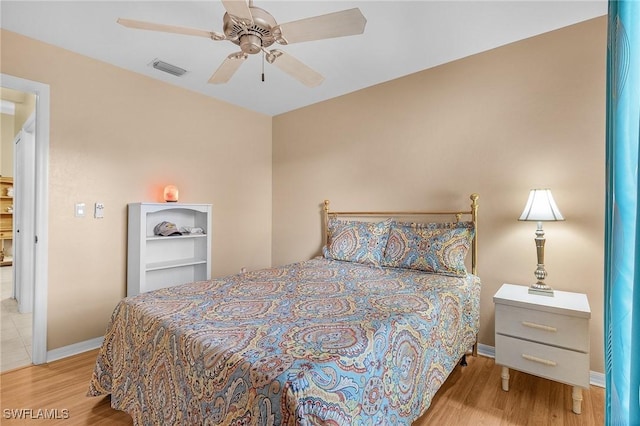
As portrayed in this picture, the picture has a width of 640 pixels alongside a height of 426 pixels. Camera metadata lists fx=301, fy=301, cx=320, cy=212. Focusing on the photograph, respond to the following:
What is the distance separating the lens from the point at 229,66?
201 centimetres

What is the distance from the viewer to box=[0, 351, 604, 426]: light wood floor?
5.85ft

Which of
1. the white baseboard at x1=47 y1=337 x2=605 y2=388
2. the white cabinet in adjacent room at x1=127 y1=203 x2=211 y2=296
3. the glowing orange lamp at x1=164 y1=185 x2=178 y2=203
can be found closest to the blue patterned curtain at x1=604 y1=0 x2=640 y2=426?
the white baseboard at x1=47 y1=337 x2=605 y2=388

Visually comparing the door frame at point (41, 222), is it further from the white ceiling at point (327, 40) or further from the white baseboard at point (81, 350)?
the white ceiling at point (327, 40)

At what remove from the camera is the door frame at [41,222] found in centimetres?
246

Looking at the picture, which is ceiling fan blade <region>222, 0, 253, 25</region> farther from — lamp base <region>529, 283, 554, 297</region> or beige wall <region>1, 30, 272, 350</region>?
lamp base <region>529, 283, 554, 297</region>

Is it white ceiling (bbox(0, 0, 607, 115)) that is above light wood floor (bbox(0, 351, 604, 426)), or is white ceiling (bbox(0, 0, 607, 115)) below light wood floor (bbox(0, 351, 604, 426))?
above

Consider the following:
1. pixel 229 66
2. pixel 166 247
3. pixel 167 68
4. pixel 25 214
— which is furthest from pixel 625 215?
pixel 25 214

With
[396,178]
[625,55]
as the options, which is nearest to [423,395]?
[625,55]

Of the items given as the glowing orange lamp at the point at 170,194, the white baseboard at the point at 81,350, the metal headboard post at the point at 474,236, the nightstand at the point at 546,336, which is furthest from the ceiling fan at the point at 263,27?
the white baseboard at the point at 81,350

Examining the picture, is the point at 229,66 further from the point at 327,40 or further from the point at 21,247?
the point at 21,247

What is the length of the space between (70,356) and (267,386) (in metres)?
2.66

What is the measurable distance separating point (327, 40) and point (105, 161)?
233cm

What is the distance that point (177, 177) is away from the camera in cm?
338

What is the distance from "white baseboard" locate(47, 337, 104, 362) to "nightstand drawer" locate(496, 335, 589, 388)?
3.39 m
